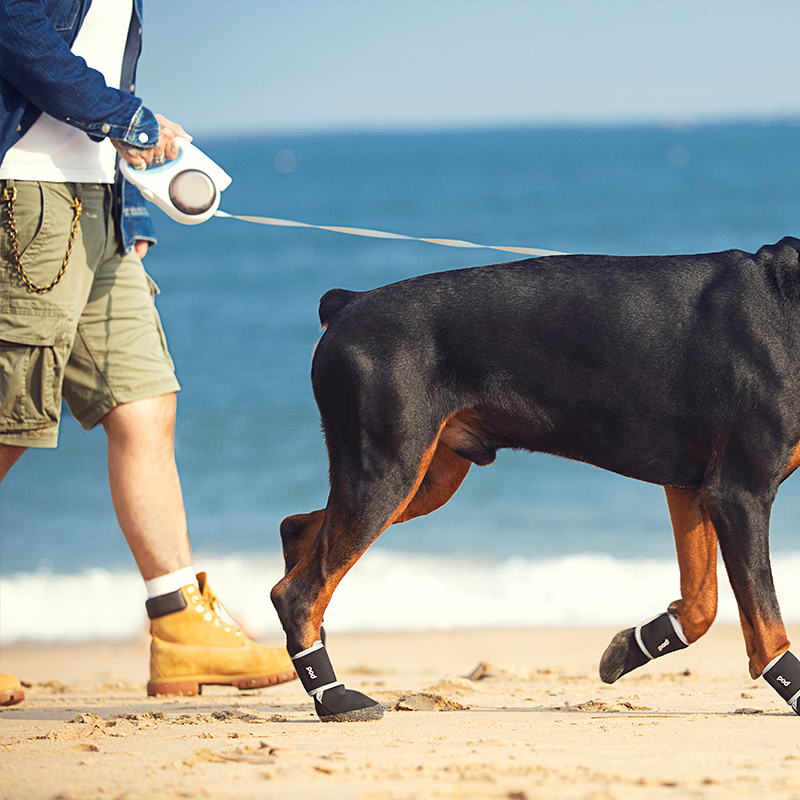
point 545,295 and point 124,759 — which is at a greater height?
point 545,295

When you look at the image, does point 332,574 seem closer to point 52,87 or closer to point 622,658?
point 622,658

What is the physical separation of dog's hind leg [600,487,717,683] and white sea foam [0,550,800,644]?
2.39m

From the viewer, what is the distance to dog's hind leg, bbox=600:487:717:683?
3219mm

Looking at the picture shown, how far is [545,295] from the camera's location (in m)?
2.96

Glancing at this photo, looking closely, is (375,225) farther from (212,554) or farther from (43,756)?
(43,756)

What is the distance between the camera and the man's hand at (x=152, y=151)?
3258 millimetres

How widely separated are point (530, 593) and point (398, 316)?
3.66 meters

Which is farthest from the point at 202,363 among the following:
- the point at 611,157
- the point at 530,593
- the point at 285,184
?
the point at 611,157

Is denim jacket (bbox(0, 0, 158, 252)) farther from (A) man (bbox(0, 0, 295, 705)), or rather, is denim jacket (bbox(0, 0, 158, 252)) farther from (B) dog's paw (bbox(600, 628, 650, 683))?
(B) dog's paw (bbox(600, 628, 650, 683))

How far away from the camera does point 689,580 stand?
3250 mm

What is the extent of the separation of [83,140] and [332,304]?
1.10 meters

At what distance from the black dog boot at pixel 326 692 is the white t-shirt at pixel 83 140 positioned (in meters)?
1.79

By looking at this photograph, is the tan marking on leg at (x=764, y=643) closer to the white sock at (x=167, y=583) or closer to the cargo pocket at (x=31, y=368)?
the white sock at (x=167, y=583)

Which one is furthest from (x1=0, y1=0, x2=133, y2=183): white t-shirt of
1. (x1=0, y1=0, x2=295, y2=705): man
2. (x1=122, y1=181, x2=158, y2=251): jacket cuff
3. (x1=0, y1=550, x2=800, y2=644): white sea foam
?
(x1=0, y1=550, x2=800, y2=644): white sea foam
